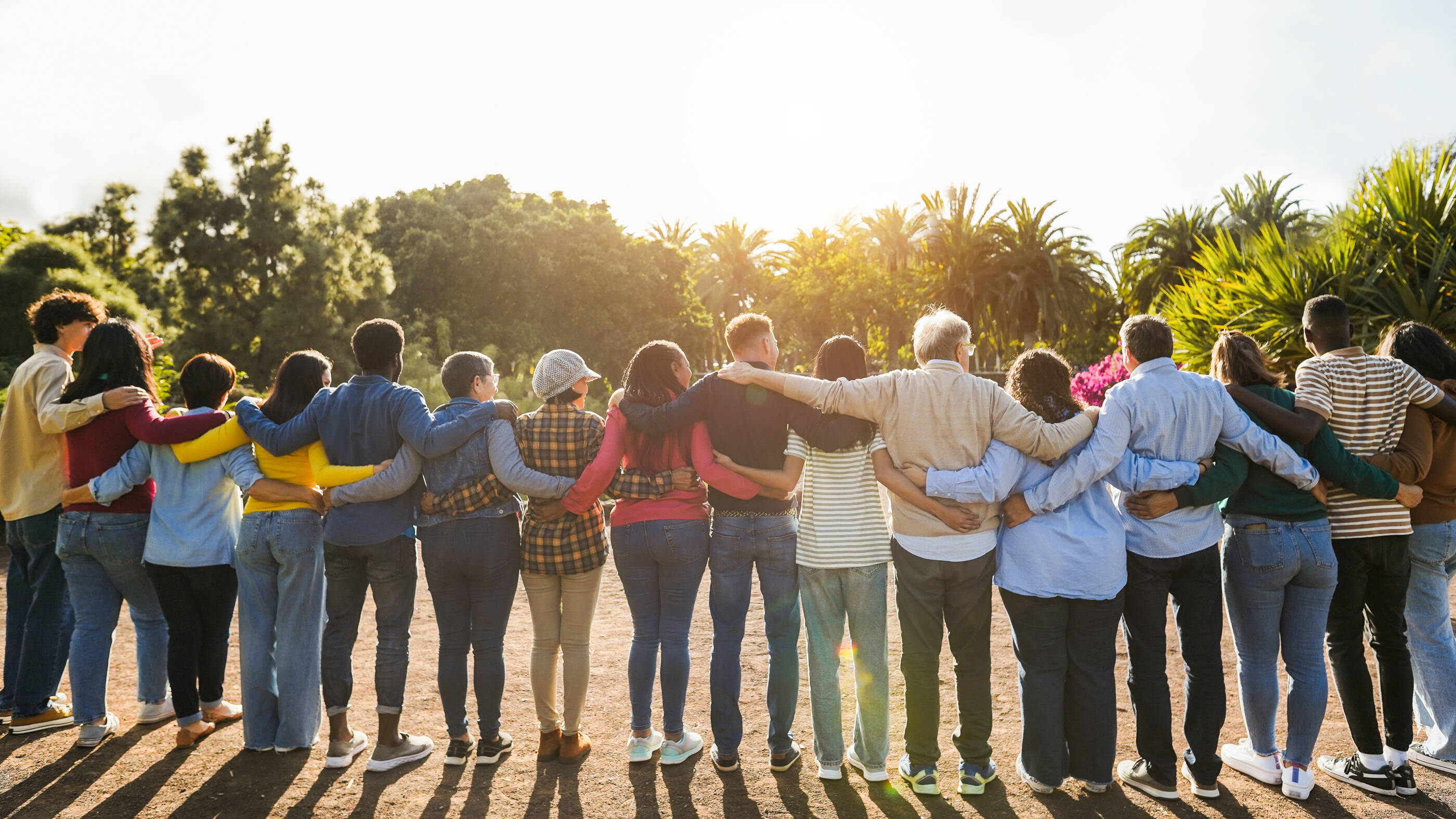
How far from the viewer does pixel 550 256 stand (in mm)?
29500

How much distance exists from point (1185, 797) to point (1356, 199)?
7870 millimetres

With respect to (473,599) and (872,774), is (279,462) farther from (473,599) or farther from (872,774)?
(872,774)

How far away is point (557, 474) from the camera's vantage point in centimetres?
381

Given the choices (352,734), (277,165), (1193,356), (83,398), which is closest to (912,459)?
(352,734)

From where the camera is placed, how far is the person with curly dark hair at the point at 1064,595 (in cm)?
339

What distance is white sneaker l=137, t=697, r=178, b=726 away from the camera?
4289 millimetres

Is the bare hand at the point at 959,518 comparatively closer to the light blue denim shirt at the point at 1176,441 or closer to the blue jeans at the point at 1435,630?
the light blue denim shirt at the point at 1176,441

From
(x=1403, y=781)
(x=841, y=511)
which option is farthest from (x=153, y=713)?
(x=1403, y=781)

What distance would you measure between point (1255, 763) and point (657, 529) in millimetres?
2712

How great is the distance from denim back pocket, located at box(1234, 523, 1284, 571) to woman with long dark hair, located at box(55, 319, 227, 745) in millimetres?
4561

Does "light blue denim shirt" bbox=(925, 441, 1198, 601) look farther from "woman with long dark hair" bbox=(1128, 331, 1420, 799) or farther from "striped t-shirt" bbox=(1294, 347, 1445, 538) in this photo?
"striped t-shirt" bbox=(1294, 347, 1445, 538)

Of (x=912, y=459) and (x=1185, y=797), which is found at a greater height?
(x=912, y=459)

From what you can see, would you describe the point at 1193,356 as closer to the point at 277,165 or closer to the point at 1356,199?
the point at 1356,199

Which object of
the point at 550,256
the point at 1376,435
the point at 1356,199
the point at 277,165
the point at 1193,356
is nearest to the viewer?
the point at 1376,435
